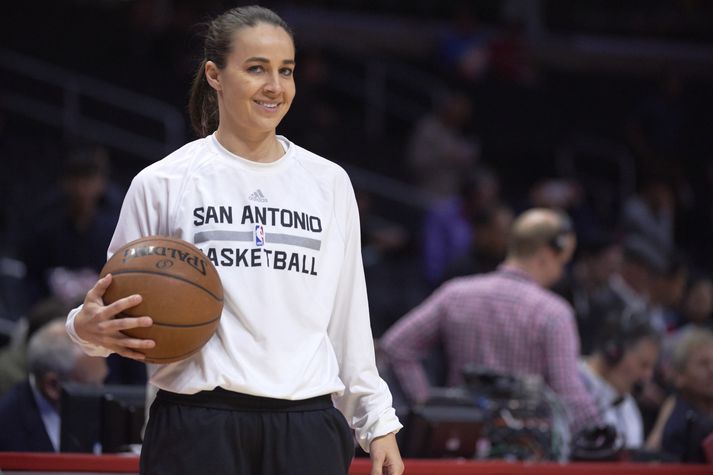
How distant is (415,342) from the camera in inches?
230

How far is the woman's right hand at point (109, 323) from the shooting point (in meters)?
2.66

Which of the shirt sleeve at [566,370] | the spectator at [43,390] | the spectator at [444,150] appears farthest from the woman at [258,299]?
the spectator at [444,150]

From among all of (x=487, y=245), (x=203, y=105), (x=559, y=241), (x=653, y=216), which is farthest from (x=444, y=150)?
(x=203, y=105)

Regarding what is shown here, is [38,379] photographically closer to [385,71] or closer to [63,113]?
[63,113]

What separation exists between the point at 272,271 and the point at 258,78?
1.54ft

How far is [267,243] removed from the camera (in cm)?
283

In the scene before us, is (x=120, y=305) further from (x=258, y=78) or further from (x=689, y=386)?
(x=689, y=386)

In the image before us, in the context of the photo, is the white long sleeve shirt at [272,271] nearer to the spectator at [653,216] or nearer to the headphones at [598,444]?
the headphones at [598,444]

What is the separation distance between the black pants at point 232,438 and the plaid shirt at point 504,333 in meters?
2.62

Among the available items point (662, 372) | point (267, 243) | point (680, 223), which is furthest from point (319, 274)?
point (680, 223)

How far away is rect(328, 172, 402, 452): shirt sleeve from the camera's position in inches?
117

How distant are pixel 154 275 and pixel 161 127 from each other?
30.3 ft

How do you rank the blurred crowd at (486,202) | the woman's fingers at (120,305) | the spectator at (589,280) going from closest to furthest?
the woman's fingers at (120,305) < the blurred crowd at (486,202) < the spectator at (589,280)

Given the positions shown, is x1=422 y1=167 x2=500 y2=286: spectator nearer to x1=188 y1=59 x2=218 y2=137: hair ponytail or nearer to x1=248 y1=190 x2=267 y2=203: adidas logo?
x1=188 y1=59 x2=218 y2=137: hair ponytail
